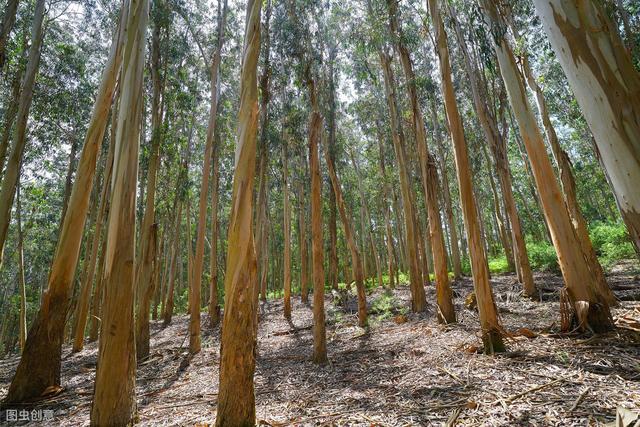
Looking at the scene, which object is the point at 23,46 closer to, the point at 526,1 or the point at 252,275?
the point at 252,275

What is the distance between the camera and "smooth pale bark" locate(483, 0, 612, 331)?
12.9 feet

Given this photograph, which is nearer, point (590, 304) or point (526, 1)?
point (590, 304)

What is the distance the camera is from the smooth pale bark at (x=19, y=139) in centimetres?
638

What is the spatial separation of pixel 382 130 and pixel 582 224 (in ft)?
37.2

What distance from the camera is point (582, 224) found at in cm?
598

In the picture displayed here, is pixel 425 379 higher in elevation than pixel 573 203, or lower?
lower

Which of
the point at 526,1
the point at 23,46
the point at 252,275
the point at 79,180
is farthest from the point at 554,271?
the point at 23,46

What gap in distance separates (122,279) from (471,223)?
381cm

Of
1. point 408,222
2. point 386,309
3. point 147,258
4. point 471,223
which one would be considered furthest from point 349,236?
point 147,258

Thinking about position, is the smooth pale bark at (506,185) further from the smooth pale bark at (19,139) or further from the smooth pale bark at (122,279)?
the smooth pale bark at (19,139)

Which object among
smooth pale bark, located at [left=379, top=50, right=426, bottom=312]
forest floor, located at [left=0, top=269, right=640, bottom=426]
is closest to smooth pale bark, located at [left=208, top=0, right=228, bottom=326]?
forest floor, located at [left=0, top=269, right=640, bottom=426]

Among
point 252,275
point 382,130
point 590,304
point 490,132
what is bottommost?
point 590,304

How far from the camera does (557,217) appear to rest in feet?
13.9

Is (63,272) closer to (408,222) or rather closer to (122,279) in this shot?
(122,279)
